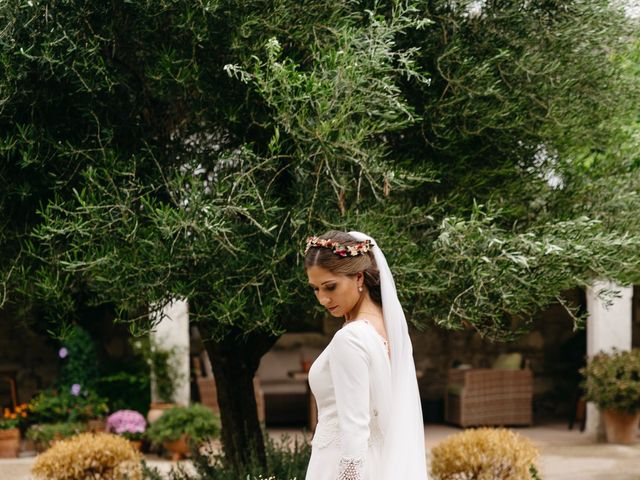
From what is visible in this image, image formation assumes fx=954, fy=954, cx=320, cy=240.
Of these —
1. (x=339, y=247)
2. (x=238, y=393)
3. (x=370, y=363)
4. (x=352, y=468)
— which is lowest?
(x=352, y=468)

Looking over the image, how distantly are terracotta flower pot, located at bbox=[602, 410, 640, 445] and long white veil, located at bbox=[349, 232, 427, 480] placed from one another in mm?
9107

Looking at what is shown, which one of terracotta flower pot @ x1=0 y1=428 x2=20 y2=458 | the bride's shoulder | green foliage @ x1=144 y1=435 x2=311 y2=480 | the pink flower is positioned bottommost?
terracotta flower pot @ x1=0 y1=428 x2=20 y2=458

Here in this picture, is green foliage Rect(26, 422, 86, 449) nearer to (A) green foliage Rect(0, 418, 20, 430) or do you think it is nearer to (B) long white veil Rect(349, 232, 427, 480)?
(A) green foliage Rect(0, 418, 20, 430)

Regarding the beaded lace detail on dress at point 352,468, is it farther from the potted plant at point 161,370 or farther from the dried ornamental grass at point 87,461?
the potted plant at point 161,370

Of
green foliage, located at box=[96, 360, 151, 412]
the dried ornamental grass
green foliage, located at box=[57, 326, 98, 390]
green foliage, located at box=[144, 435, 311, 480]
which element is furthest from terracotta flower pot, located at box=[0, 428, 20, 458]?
green foliage, located at box=[144, 435, 311, 480]

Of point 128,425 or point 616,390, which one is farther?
point 616,390

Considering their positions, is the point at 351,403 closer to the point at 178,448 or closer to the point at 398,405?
the point at 398,405

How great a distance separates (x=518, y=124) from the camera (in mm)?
5180

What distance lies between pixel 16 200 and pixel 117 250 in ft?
3.16

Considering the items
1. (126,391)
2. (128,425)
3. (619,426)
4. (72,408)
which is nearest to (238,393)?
(128,425)

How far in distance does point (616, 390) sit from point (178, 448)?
17.2 feet

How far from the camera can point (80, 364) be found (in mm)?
11836

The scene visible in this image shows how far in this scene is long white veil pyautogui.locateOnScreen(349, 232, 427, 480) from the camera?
3279 millimetres

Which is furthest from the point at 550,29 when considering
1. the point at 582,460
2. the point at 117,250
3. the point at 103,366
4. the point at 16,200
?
the point at 103,366
